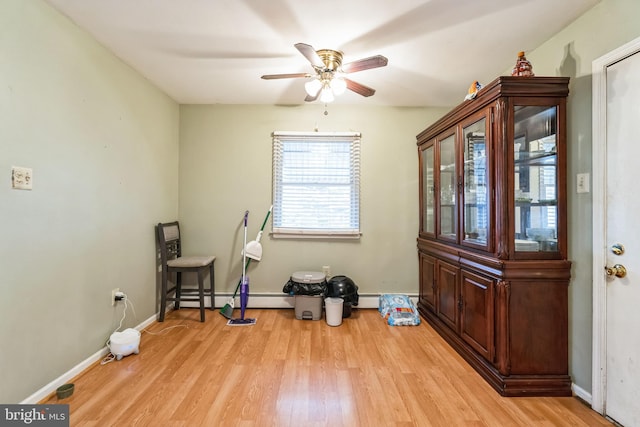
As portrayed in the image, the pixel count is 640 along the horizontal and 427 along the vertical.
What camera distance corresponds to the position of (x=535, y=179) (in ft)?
6.02

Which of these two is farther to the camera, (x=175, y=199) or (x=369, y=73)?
(x=175, y=199)

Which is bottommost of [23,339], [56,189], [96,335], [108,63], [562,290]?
[96,335]

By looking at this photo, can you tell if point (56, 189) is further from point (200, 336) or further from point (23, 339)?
point (200, 336)

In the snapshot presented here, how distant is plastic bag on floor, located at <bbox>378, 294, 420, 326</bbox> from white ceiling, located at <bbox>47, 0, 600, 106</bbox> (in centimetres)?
231

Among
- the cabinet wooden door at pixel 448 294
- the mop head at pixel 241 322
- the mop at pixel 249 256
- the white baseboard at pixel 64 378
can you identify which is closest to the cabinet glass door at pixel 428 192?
the cabinet wooden door at pixel 448 294

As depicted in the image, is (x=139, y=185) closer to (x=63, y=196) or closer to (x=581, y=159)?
(x=63, y=196)

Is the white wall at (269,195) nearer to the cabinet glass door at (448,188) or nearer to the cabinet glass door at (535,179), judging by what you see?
the cabinet glass door at (448,188)

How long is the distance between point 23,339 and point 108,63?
79.9 inches

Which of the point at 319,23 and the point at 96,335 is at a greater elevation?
the point at 319,23

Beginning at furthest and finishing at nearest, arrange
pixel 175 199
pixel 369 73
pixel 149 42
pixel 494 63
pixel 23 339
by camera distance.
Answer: pixel 175 199 < pixel 369 73 < pixel 494 63 < pixel 149 42 < pixel 23 339

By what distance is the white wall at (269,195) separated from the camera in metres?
3.24

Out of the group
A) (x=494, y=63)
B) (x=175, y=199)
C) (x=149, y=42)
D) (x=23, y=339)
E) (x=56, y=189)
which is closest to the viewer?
(x=23, y=339)

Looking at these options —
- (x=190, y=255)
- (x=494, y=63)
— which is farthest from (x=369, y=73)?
(x=190, y=255)

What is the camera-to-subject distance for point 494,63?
2.33 meters
